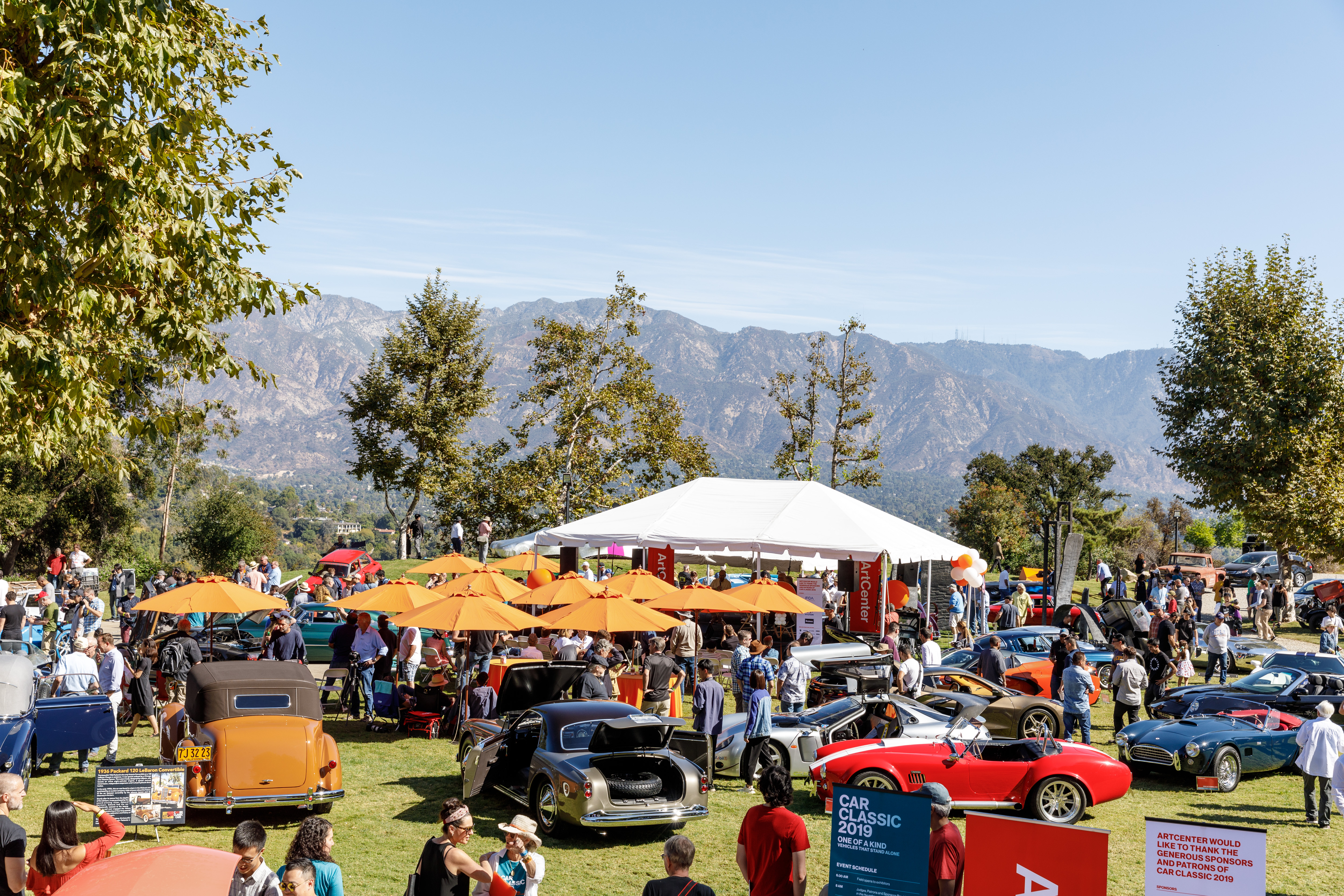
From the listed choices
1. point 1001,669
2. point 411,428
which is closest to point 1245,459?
point 1001,669

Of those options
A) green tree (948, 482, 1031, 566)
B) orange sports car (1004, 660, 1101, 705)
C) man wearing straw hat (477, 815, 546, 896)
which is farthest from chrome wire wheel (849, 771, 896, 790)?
green tree (948, 482, 1031, 566)

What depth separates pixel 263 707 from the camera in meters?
11.8

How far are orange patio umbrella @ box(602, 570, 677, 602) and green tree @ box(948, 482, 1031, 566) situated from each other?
168 feet

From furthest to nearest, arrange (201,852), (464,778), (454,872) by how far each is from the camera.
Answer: (464,778) < (454,872) < (201,852)

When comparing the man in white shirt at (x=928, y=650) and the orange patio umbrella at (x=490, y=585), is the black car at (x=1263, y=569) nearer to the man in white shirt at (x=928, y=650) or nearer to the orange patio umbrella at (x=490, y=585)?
the man in white shirt at (x=928, y=650)

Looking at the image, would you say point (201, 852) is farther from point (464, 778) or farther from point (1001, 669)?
point (1001, 669)

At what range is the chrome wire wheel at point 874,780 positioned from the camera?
39.4 ft

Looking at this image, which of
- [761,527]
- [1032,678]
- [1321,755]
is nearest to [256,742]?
[1321,755]

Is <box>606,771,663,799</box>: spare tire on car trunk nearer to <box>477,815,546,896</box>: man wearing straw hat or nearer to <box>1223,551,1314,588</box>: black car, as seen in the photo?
<box>477,815,546,896</box>: man wearing straw hat

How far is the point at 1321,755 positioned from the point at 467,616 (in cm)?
1133

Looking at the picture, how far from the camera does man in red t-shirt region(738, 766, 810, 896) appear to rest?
7.16 meters

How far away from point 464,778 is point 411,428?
34.3 meters

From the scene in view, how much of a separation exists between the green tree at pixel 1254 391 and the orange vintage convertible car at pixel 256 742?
37.5 metres

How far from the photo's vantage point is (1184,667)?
21.4 metres
